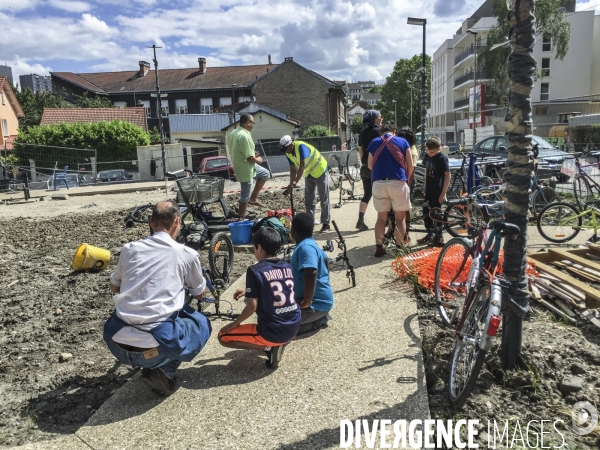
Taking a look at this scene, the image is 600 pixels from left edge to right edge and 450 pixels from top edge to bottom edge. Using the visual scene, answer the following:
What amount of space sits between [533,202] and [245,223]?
464cm

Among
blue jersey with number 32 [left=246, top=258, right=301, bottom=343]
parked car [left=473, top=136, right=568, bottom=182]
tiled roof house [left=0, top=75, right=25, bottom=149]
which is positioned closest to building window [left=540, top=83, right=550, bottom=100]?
parked car [left=473, top=136, right=568, bottom=182]

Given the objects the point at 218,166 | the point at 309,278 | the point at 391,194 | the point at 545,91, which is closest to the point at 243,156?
the point at 391,194

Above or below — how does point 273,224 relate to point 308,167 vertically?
below

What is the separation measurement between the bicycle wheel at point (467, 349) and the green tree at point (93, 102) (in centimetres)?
5714

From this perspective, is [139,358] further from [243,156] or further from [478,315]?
[243,156]

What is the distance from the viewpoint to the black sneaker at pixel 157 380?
11.5ft

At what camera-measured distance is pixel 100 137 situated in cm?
3628

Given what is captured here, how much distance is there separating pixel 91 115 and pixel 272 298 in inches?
1760

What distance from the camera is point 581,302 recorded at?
4695 mm

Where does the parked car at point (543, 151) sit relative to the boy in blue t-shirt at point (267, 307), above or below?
above

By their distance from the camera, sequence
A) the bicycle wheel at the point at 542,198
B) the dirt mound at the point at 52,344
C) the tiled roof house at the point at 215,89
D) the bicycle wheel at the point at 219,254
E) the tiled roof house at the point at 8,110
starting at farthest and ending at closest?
the tiled roof house at the point at 215,89
the tiled roof house at the point at 8,110
the bicycle wheel at the point at 542,198
the bicycle wheel at the point at 219,254
the dirt mound at the point at 52,344

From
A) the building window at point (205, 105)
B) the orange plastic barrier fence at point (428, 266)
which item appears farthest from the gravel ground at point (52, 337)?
the building window at point (205, 105)

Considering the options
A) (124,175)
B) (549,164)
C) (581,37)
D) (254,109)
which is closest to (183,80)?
(254,109)

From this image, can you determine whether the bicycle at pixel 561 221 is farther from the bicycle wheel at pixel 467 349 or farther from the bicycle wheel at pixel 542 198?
the bicycle wheel at pixel 467 349
